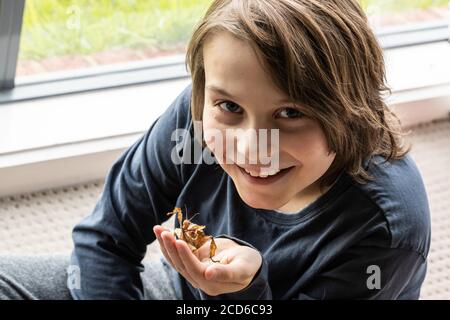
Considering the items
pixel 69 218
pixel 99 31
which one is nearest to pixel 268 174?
pixel 69 218

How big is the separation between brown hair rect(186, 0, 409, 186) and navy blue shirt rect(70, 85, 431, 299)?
2.5 inches

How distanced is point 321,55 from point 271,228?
26 centimetres

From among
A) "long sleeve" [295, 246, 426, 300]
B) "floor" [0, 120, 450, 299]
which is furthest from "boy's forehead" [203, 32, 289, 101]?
"floor" [0, 120, 450, 299]

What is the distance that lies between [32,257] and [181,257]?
1.14 feet

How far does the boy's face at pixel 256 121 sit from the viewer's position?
2.76ft

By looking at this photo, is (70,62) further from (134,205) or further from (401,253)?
(401,253)

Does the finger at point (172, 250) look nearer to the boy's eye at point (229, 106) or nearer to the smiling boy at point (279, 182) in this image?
the smiling boy at point (279, 182)

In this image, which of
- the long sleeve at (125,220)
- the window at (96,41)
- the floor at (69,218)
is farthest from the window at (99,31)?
the long sleeve at (125,220)

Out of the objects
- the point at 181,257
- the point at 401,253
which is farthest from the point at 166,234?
the point at 401,253

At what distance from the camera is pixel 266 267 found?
3.15 ft

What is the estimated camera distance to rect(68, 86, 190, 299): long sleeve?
109cm

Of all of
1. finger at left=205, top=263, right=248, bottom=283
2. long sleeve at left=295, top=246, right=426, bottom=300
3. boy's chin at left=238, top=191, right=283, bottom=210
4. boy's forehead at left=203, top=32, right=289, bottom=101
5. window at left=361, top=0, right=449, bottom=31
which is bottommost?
long sleeve at left=295, top=246, right=426, bottom=300

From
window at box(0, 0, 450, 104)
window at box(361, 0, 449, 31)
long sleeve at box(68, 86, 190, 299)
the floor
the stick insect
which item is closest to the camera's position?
the stick insect

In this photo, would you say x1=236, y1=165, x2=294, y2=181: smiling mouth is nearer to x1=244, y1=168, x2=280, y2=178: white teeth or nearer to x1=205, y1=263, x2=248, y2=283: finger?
x1=244, y1=168, x2=280, y2=178: white teeth
